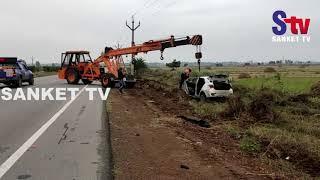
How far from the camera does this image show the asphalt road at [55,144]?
7902 mm

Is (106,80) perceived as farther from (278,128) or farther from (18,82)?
(278,128)

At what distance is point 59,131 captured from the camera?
497 inches

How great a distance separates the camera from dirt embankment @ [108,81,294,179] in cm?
802

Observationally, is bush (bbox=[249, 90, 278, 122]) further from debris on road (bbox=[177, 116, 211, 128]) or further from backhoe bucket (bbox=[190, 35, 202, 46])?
backhoe bucket (bbox=[190, 35, 202, 46])

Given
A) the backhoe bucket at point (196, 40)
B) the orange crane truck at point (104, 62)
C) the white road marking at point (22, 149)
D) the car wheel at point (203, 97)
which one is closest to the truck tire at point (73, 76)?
the orange crane truck at point (104, 62)

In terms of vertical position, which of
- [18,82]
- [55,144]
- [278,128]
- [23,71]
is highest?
[23,71]

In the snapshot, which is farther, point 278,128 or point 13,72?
point 13,72

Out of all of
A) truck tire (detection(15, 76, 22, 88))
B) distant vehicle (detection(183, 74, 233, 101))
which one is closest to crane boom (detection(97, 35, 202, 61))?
distant vehicle (detection(183, 74, 233, 101))

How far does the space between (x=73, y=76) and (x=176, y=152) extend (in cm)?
2905

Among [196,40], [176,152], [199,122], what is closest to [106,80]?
[196,40]

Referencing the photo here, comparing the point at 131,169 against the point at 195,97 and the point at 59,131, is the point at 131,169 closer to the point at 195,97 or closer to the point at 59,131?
the point at 59,131

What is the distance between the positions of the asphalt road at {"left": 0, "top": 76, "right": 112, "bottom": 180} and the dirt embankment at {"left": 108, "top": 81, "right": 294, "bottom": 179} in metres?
0.41

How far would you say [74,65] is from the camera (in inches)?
1513

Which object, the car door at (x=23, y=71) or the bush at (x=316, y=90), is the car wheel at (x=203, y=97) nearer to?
the bush at (x=316, y=90)
